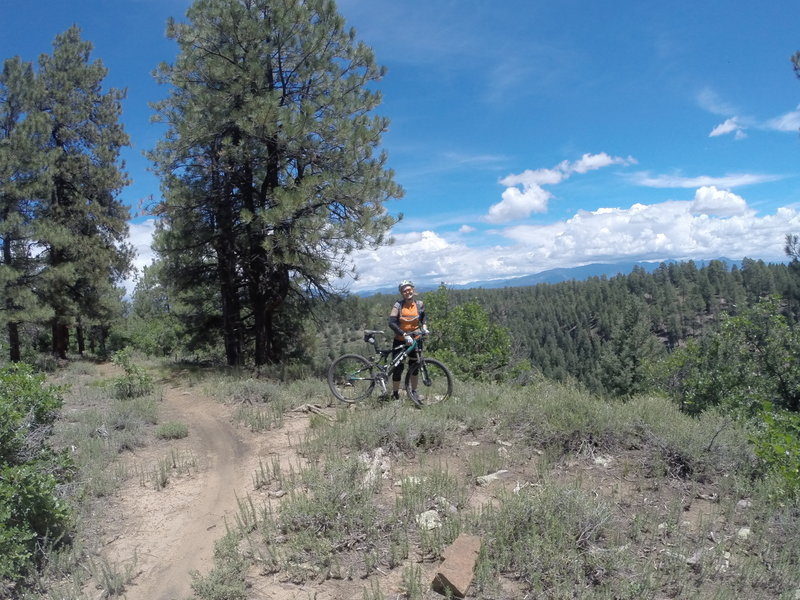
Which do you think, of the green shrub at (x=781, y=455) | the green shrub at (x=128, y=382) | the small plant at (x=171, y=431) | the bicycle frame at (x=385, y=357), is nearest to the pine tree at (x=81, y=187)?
the green shrub at (x=128, y=382)

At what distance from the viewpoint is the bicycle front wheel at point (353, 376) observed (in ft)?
26.5

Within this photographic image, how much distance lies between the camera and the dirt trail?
160 inches

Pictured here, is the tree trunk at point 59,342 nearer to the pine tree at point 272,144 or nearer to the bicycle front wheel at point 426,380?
the pine tree at point 272,144

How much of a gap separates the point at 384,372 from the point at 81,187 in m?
17.4

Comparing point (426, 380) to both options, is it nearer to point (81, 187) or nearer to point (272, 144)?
point (272, 144)

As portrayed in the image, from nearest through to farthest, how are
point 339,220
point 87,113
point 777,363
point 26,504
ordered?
point 26,504
point 339,220
point 777,363
point 87,113

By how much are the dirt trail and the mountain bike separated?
1.11 metres

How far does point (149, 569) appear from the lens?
412 cm

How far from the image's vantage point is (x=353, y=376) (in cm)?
809

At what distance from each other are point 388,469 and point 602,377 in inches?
1676

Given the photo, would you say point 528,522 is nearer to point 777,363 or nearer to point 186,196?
point 186,196

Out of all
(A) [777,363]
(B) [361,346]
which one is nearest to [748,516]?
(A) [777,363]

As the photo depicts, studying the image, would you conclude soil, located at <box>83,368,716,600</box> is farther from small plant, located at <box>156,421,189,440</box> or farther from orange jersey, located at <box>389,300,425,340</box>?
orange jersey, located at <box>389,300,425,340</box>

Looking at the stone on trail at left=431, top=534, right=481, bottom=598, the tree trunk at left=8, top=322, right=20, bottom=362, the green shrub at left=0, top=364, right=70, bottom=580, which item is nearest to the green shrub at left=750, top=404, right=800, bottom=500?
the stone on trail at left=431, top=534, right=481, bottom=598
